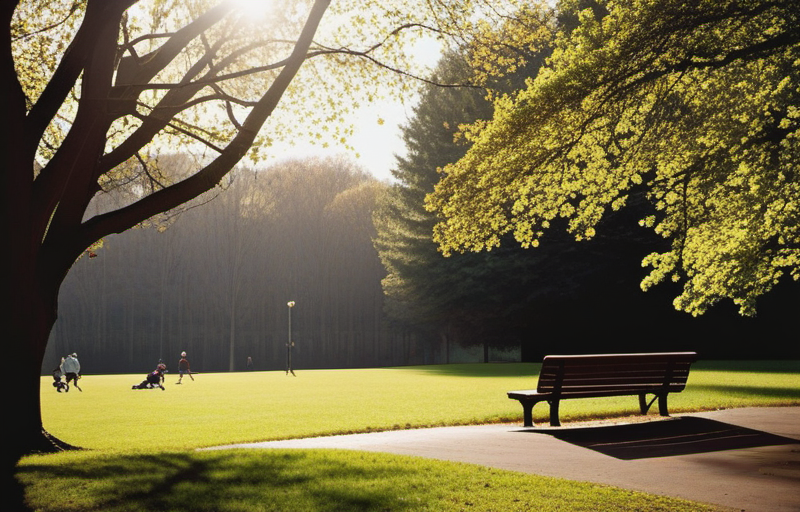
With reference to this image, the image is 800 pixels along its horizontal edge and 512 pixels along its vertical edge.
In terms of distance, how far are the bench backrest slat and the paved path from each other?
0.61 meters

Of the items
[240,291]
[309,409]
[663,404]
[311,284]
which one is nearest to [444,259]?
[311,284]

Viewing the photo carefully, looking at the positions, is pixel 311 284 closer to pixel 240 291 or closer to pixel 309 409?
pixel 240 291

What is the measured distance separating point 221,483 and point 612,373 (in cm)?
702

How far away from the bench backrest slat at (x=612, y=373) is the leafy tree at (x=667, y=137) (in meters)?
2.81

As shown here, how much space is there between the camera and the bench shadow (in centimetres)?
944

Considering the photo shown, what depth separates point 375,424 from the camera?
540 inches

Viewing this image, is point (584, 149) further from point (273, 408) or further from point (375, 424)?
point (273, 408)

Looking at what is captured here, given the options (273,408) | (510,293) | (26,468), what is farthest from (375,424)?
(510,293)

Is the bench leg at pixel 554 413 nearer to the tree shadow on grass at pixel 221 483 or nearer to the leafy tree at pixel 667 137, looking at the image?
the leafy tree at pixel 667 137

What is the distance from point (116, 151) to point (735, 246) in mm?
14401

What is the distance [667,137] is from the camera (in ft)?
56.6

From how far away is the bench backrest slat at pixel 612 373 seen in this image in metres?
11.8

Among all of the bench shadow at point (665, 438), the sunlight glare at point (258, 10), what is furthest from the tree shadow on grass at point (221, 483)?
the sunlight glare at point (258, 10)

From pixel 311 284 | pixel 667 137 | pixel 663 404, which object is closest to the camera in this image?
pixel 663 404
